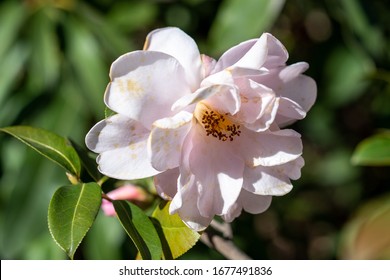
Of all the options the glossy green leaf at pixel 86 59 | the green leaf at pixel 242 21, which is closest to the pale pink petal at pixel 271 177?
the green leaf at pixel 242 21

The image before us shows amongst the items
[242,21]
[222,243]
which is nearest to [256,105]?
[222,243]

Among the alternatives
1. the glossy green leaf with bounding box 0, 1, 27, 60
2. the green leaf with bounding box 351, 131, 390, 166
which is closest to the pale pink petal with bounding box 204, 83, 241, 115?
the green leaf with bounding box 351, 131, 390, 166

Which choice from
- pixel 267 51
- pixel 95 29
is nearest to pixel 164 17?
pixel 95 29

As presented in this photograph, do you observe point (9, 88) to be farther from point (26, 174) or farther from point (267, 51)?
point (267, 51)

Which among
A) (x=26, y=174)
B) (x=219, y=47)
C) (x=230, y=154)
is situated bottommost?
(x=26, y=174)

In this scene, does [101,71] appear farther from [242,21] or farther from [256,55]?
[256,55]

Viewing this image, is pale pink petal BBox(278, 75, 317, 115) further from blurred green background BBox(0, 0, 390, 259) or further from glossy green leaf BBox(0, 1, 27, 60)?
glossy green leaf BBox(0, 1, 27, 60)
